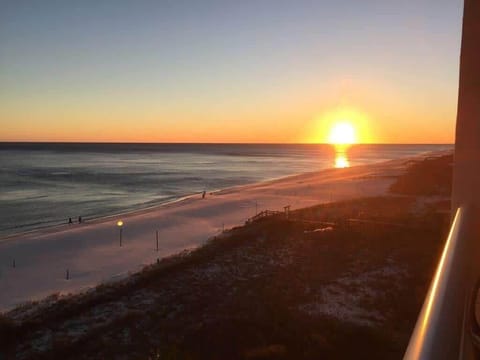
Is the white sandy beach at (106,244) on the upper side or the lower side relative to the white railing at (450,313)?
lower

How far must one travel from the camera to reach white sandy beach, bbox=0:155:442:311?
1841 cm

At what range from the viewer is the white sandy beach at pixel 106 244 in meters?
18.4

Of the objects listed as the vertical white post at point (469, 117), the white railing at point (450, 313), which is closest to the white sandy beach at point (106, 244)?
the vertical white post at point (469, 117)

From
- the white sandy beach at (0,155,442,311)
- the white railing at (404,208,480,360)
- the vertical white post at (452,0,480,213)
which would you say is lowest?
the white sandy beach at (0,155,442,311)

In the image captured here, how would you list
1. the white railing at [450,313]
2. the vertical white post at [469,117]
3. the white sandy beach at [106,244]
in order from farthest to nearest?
the white sandy beach at [106,244]
the vertical white post at [469,117]
the white railing at [450,313]

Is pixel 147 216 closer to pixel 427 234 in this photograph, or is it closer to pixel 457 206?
pixel 427 234

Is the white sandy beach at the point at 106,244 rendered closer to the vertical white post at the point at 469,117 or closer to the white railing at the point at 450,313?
the vertical white post at the point at 469,117

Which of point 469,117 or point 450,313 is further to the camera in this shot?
point 469,117

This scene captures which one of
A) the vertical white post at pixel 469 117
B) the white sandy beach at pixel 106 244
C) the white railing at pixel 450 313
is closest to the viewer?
the white railing at pixel 450 313

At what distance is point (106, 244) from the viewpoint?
988 inches

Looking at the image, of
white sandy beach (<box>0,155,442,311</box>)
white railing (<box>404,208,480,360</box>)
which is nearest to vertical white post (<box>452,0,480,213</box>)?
white railing (<box>404,208,480,360</box>)

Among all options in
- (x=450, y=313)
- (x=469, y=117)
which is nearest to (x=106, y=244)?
(x=469, y=117)

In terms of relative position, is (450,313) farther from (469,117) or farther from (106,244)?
(106,244)

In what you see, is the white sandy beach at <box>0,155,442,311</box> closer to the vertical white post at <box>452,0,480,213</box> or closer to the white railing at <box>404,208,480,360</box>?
the vertical white post at <box>452,0,480,213</box>
